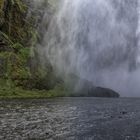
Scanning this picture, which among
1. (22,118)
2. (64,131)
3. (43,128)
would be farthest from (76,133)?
(22,118)

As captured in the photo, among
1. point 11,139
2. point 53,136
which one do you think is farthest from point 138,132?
point 11,139

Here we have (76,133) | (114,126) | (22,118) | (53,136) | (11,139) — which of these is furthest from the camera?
(22,118)

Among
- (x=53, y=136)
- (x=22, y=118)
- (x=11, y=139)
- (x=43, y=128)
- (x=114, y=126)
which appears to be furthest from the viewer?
(x=22, y=118)

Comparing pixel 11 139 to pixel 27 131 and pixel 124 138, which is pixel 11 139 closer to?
pixel 27 131

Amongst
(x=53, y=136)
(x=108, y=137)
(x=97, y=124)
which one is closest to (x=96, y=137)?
(x=108, y=137)

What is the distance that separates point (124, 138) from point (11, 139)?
26255mm

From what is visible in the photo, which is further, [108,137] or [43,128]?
[43,128]

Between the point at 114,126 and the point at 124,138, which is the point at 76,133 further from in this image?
the point at 114,126

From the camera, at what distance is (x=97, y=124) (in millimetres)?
103312

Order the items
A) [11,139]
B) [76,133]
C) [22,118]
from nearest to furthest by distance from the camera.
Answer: [11,139] → [76,133] → [22,118]

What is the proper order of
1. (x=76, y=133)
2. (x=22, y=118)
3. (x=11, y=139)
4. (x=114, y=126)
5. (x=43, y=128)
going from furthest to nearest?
1. (x=22, y=118)
2. (x=114, y=126)
3. (x=43, y=128)
4. (x=76, y=133)
5. (x=11, y=139)

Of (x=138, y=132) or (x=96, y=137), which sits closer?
(x=96, y=137)

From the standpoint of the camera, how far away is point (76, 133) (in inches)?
3295

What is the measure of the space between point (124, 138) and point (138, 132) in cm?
1135
